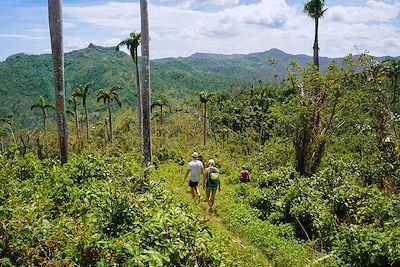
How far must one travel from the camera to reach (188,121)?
77.7 metres

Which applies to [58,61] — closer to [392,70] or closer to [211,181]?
[211,181]

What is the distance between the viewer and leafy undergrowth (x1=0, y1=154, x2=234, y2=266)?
445cm

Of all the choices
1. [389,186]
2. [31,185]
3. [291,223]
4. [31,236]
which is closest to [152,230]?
[31,236]

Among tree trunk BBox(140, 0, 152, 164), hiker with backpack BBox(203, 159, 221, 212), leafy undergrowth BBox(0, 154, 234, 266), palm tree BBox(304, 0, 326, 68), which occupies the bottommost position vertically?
hiker with backpack BBox(203, 159, 221, 212)

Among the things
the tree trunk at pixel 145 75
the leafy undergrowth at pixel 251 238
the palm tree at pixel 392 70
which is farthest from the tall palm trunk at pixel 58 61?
the palm tree at pixel 392 70

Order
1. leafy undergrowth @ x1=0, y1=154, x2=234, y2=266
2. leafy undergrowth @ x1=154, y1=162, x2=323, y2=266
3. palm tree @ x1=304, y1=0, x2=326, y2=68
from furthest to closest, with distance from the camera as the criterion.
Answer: palm tree @ x1=304, y1=0, x2=326, y2=68
leafy undergrowth @ x1=154, y1=162, x2=323, y2=266
leafy undergrowth @ x1=0, y1=154, x2=234, y2=266

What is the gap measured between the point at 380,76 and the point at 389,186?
3.03 meters

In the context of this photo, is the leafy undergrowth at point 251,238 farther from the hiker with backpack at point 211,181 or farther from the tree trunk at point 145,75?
the tree trunk at point 145,75

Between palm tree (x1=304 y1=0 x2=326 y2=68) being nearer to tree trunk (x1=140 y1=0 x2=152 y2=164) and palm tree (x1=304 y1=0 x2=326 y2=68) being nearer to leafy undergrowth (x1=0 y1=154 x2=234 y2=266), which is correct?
tree trunk (x1=140 y1=0 x2=152 y2=164)

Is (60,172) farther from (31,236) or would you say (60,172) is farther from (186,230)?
(186,230)

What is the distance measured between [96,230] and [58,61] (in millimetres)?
6424

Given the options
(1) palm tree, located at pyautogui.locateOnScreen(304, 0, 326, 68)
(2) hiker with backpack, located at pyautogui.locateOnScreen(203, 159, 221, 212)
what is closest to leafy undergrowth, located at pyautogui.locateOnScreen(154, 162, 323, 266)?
(2) hiker with backpack, located at pyautogui.locateOnScreen(203, 159, 221, 212)

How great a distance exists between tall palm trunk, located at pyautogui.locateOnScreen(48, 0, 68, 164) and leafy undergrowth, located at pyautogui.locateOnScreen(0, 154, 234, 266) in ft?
10.7

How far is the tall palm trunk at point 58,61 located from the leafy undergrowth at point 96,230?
3255 mm
